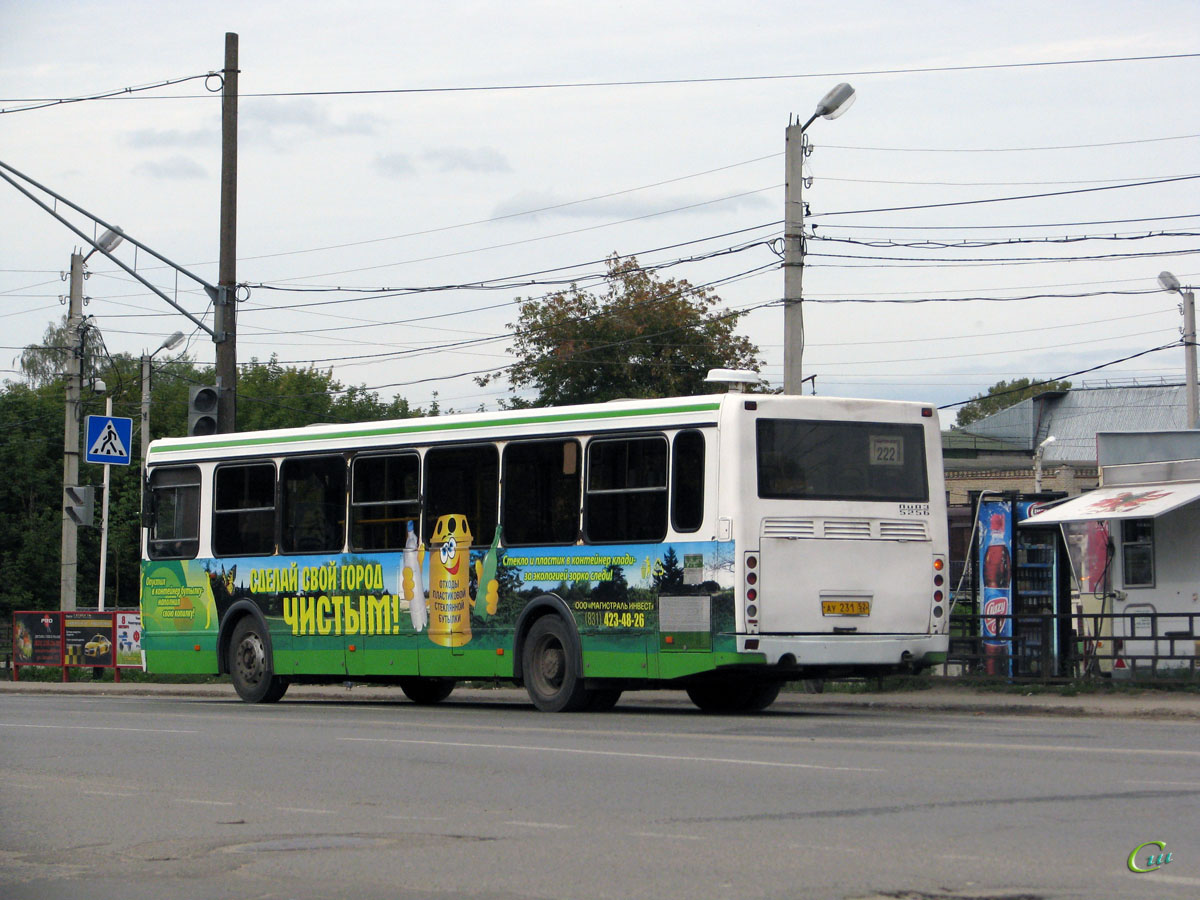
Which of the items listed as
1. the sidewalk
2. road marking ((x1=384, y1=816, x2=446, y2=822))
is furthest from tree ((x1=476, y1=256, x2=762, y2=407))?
road marking ((x1=384, y1=816, x2=446, y2=822))

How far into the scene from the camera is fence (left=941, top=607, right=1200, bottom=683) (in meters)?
20.2

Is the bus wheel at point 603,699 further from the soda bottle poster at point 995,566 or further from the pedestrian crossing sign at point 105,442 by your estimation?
the pedestrian crossing sign at point 105,442

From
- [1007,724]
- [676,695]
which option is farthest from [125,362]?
[1007,724]

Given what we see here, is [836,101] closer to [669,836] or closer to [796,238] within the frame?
[796,238]

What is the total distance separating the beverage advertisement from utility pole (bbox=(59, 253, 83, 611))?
18619mm

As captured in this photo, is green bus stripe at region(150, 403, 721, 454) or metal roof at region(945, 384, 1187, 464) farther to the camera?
metal roof at region(945, 384, 1187, 464)

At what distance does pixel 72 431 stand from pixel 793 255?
18743 millimetres

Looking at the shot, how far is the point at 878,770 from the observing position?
37.5 ft

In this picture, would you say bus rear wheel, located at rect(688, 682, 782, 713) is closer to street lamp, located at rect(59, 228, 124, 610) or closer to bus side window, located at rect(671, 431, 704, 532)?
bus side window, located at rect(671, 431, 704, 532)

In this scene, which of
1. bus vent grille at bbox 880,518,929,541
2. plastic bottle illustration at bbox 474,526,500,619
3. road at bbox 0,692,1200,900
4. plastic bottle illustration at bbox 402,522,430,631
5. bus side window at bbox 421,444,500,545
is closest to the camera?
road at bbox 0,692,1200,900

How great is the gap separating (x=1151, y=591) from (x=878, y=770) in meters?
12.3

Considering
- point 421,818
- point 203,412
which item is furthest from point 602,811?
point 203,412

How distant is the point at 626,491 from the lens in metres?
17.3

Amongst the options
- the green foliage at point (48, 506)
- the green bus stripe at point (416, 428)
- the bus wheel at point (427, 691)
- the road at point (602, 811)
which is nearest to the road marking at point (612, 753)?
the road at point (602, 811)
